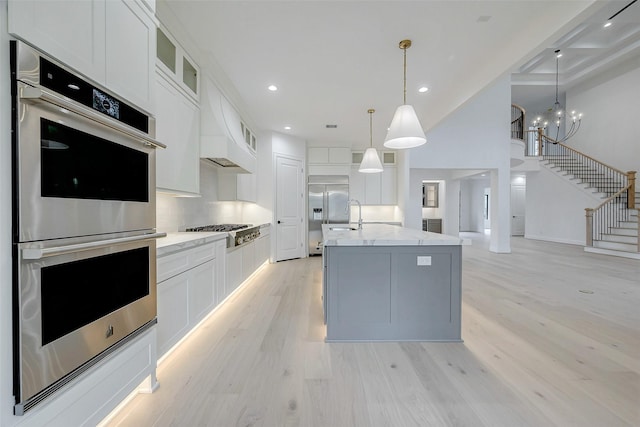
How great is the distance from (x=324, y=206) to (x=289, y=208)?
0.92m

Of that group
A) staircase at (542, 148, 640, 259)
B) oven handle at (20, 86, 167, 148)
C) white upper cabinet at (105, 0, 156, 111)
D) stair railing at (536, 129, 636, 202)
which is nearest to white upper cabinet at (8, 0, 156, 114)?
white upper cabinet at (105, 0, 156, 111)

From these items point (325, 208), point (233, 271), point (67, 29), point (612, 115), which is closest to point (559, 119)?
point (612, 115)

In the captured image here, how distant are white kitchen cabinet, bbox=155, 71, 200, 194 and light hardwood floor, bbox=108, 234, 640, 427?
1417mm

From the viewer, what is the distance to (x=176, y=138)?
2.53 m

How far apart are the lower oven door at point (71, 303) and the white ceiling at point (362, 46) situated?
2.16 metres

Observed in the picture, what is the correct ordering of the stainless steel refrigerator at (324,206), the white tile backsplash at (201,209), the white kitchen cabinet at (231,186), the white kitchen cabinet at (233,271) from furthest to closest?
the stainless steel refrigerator at (324,206) → the white kitchen cabinet at (231,186) → the white kitchen cabinet at (233,271) → the white tile backsplash at (201,209)

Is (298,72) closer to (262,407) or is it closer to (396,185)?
(262,407)

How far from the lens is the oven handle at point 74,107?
898mm

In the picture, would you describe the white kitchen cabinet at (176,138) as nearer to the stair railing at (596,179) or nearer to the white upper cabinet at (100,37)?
the white upper cabinet at (100,37)

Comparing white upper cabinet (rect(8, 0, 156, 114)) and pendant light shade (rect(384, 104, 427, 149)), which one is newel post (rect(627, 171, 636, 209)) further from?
white upper cabinet (rect(8, 0, 156, 114))

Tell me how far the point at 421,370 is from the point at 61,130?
2.38 meters

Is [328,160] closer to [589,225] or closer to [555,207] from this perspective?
[589,225]

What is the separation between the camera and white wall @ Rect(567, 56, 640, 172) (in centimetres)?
778

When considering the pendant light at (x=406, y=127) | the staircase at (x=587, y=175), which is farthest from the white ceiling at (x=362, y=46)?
the staircase at (x=587, y=175)
